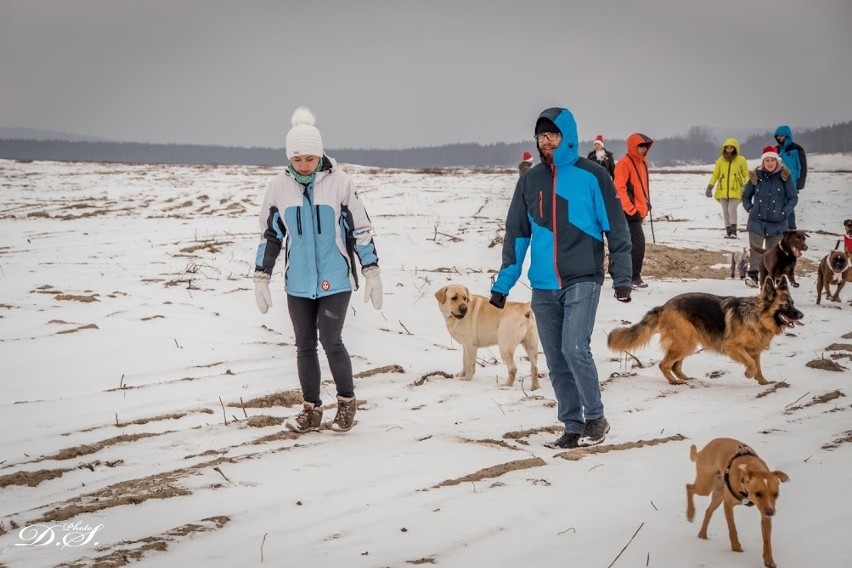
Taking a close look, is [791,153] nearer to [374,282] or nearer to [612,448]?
[612,448]

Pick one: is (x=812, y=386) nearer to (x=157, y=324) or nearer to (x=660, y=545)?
(x=660, y=545)

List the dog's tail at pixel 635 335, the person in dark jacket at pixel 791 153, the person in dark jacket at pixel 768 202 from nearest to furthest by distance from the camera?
the dog's tail at pixel 635 335 < the person in dark jacket at pixel 768 202 < the person in dark jacket at pixel 791 153

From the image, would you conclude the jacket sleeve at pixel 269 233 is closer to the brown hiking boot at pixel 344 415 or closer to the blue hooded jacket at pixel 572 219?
the brown hiking boot at pixel 344 415

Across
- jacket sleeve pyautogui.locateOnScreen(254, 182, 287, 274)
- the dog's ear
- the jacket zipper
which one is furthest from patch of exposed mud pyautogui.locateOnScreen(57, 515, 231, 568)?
the dog's ear

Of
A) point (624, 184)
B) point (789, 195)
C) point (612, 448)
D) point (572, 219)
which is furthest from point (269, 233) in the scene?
point (789, 195)

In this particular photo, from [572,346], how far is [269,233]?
2.32 m

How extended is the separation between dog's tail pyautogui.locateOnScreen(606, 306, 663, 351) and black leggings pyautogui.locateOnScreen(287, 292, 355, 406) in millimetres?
2890

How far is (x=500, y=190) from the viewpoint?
28.9m

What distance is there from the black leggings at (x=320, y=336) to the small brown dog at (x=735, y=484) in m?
2.61

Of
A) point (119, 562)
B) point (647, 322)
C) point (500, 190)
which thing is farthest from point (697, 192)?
point (119, 562)

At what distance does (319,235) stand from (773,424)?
3545 millimetres

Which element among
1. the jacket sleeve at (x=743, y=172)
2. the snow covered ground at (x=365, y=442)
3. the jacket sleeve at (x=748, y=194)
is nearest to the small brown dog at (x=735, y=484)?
the snow covered ground at (x=365, y=442)

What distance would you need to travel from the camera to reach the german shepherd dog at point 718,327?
632 centimetres

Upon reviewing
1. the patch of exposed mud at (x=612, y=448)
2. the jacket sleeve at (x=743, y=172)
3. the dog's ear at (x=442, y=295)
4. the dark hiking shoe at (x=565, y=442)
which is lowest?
the dark hiking shoe at (x=565, y=442)
